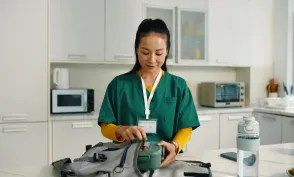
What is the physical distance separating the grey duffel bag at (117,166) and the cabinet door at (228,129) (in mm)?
2220

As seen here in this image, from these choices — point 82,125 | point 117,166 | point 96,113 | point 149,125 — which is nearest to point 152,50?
point 149,125

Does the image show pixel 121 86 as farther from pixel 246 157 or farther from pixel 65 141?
pixel 65 141

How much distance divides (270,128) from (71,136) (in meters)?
2.02

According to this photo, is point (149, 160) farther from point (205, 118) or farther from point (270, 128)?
point (270, 128)

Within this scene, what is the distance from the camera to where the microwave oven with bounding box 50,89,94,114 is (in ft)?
8.92

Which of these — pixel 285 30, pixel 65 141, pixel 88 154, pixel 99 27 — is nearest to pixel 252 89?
pixel 285 30

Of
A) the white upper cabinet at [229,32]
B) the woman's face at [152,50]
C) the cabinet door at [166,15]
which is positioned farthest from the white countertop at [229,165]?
the white upper cabinet at [229,32]

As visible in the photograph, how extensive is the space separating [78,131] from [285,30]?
8.71 ft

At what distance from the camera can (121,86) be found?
4.89ft

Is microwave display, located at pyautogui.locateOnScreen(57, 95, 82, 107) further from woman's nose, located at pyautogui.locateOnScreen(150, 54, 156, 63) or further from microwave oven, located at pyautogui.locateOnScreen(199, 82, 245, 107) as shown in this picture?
woman's nose, located at pyautogui.locateOnScreen(150, 54, 156, 63)

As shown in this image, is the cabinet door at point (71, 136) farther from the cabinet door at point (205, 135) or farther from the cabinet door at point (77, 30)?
the cabinet door at point (205, 135)

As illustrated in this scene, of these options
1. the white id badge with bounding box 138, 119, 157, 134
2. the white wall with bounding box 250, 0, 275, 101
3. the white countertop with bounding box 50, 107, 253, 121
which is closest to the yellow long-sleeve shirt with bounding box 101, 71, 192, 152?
the white id badge with bounding box 138, 119, 157, 134

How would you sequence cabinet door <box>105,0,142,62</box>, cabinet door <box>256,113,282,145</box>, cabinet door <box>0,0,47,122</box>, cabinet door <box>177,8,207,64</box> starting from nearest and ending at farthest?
cabinet door <box>0,0,47,122</box> < cabinet door <box>105,0,142,62</box> < cabinet door <box>256,113,282,145</box> < cabinet door <box>177,8,207,64</box>

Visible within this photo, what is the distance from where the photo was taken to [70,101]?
9.11 feet
